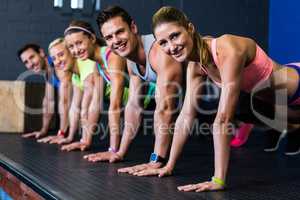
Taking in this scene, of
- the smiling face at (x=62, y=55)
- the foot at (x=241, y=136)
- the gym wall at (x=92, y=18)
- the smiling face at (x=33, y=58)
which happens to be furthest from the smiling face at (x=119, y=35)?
the gym wall at (x=92, y=18)

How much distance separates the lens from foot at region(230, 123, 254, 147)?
11.9 feet

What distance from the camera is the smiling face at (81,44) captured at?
3.00 metres

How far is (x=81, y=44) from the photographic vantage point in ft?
9.84

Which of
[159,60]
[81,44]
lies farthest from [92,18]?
[159,60]

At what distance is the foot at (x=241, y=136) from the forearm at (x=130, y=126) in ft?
3.60

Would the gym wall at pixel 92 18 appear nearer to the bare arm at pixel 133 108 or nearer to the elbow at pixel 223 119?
the bare arm at pixel 133 108

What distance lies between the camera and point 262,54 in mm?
2002

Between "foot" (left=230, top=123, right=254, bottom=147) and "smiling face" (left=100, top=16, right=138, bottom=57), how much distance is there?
4.75 ft

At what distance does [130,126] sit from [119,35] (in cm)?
45

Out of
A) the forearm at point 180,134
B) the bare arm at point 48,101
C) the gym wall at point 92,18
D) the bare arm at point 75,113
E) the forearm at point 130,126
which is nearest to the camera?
the forearm at point 180,134

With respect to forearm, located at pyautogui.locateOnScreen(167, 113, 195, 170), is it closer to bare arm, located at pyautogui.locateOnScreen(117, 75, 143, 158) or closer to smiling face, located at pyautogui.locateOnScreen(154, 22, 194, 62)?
smiling face, located at pyautogui.locateOnScreen(154, 22, 194, 62)

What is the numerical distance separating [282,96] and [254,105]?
506 millimetres

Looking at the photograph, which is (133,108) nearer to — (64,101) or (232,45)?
(232,45)

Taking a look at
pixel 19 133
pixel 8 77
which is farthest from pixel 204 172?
pixel 8 77
